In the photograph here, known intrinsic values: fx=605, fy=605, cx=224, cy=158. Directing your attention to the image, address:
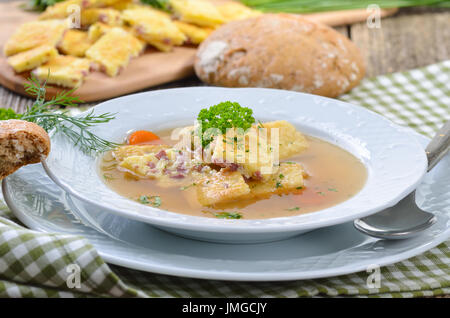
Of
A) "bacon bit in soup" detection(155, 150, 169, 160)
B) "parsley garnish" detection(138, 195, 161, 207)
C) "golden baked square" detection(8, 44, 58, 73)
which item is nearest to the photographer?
"parsley garnish" detection(138, 195, 161, 207)

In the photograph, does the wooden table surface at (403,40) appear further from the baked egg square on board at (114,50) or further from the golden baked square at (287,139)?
the golden baked square at (287,139)

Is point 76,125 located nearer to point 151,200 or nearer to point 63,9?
point 151,200

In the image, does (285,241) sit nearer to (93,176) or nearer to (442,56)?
(93,176)

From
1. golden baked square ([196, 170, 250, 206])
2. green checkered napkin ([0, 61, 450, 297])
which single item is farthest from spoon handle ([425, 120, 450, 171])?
golden baked square ([196, 170, 250, 206])

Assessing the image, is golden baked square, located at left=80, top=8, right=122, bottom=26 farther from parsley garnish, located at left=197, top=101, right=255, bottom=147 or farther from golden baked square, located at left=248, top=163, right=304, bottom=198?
golden baked square, located at left=248, top=163, right=304, bottom=198

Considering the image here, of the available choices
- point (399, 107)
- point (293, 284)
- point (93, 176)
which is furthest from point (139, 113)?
point (399, 107)

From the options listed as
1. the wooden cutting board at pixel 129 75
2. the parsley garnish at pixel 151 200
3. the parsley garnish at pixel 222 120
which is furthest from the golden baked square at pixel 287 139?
the wooden cutting board at pixel 129 75
